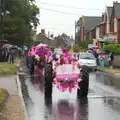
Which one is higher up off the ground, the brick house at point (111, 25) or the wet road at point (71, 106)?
the brick house at point (111, 25)

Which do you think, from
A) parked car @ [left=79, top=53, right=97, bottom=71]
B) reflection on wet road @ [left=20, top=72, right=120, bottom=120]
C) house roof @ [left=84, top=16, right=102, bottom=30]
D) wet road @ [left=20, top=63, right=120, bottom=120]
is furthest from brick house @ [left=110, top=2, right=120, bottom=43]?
wet road @ [left=20, top=63, right=120, bottom=120]

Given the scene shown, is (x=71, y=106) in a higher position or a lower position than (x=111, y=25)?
lower

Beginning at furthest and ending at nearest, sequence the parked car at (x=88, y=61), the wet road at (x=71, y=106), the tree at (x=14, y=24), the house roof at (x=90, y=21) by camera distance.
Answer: the house roof at (x=90, y=21) < the tree at (x=14, y=24) < the parked car at (x=88, y=61) < the wet road at (x=71, y=106)

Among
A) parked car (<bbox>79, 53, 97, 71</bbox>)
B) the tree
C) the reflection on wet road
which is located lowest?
the reflection on wet road

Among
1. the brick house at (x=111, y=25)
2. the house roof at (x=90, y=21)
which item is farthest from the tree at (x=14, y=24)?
the house roof at (x=90, y=21)

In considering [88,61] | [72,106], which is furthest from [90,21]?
[72,106]

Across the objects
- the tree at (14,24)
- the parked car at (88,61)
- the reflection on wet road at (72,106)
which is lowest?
the reflection on wet road at (72,106)

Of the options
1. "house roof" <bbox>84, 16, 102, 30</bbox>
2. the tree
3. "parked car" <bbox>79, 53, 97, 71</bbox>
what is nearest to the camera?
"parked car" <bbox>79, 53, 97, 71</bbox>

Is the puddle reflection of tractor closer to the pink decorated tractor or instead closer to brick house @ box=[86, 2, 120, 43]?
the pink decorated tractor

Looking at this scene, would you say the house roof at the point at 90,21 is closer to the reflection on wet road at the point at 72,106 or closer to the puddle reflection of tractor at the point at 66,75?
the reflection on wet road at the point at 72,106

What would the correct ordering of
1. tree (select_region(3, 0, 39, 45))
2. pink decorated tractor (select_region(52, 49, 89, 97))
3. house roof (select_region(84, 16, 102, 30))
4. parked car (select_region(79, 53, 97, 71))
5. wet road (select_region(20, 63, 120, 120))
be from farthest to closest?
house roof (select_region(84, 16, 102, 30)) → tree (select_region(3, 0, 39, 45)) → parked car (select_region(79, 53, 97, 71)) → pink decorated tractor (select_region(52, 49, 89, 97)) → wet road (select_region(20, 63, 120, 120))

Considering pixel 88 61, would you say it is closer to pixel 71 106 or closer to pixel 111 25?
pixel 71 106

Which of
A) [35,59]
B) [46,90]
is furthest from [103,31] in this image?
[46,90]

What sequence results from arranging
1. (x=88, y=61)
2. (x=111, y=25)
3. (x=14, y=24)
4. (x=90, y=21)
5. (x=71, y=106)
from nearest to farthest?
(x=71, y=106), (x=88, y=61), (x=14, y=24), (x=111, y=25), (x=90, y=21)
